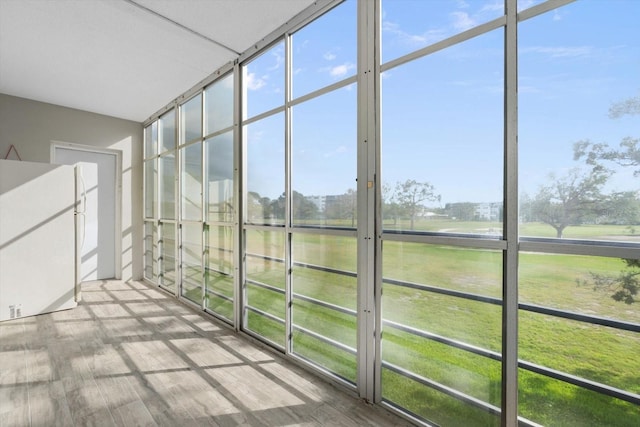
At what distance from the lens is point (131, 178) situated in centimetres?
520

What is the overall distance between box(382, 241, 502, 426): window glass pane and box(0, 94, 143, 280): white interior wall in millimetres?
4963

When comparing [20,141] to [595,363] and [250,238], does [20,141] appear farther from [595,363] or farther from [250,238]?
[595,363]

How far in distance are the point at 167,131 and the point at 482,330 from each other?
4.91 m

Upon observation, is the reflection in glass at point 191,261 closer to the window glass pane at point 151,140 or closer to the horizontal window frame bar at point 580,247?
the window glass pane at point 151,140

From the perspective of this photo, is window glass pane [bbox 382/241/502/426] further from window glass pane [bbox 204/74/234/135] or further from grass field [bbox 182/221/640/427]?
window glass pane [bbox 204/74/234/135]

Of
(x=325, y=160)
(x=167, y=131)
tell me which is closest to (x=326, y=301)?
(x=325, y=160)

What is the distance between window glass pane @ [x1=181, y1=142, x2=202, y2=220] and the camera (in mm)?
3877

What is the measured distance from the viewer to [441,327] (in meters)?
1.72

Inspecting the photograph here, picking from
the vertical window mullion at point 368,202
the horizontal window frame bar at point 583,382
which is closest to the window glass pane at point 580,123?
the horizontal window frame bar at point 583,382

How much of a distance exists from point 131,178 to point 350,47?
186 inches

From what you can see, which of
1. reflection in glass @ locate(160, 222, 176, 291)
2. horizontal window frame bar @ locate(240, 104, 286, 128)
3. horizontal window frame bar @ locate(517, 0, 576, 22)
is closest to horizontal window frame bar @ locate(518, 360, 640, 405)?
horizontal window frame bar @ locate(517, 0, 576, 22)

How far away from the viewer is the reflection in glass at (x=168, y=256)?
4.46 metres

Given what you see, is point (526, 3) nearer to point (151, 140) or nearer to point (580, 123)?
point (580, 123)

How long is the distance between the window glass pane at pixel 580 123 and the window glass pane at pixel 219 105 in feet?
9.24
